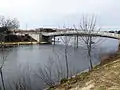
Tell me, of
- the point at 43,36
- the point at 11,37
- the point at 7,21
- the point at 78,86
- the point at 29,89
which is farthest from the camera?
the point at 7,21

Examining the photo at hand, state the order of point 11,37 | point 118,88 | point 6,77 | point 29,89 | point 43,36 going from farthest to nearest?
point 43,36
point 11,37
point 6,77
point 29,89
point 118,88

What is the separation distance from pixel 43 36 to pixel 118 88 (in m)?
84.3

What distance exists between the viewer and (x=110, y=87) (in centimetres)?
1092

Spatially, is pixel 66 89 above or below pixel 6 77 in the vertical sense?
→ above

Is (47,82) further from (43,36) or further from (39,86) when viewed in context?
(43,36)

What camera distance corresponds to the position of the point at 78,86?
12.7 m

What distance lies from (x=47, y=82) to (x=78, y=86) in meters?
7.43

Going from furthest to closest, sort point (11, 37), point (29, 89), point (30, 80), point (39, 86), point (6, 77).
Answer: point (11, 37)
point (6, 77)
point (30, 80)
point (39, 86)
point (29, 89)

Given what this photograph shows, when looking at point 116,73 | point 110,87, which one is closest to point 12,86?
point 116,73

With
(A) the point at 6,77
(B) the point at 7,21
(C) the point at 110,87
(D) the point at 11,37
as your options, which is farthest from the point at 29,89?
(B) the point at 7,21

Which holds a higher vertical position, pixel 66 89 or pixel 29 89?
pixel 66 89

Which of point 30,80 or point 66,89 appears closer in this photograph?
point 66,89

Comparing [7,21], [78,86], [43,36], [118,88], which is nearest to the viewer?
[118,88]

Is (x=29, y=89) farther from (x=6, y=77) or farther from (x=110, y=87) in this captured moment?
(x=110, y=87)
